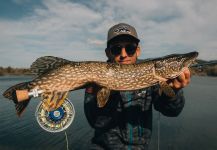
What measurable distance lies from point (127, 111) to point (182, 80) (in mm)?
681

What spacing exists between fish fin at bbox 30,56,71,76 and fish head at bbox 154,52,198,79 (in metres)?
1.01

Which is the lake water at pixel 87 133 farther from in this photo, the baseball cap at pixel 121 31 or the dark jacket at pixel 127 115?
the baseball cap at pixel 121 31

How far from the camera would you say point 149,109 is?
2.80 metres

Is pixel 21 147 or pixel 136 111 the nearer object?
pixel 136 111

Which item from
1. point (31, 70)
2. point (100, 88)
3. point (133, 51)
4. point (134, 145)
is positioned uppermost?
point (133, 51)

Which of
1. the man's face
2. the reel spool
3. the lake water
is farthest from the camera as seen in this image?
the lake water

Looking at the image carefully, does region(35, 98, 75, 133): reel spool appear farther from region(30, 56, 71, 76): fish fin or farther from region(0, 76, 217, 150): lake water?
region(0, 76, 217, 150): lake water

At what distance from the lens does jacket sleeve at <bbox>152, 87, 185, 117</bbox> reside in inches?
107

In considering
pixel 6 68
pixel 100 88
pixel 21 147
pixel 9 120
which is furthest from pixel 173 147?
pixel 6 68

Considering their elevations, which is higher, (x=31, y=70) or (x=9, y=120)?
(x=31, y=70)

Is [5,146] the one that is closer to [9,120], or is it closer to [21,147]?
[21,147]

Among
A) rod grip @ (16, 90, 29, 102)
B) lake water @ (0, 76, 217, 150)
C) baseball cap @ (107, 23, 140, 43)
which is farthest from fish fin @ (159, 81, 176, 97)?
lake water @ (0, 76, 217, 150)

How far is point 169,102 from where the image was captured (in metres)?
2.73

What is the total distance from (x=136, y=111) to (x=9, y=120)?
690 cm
